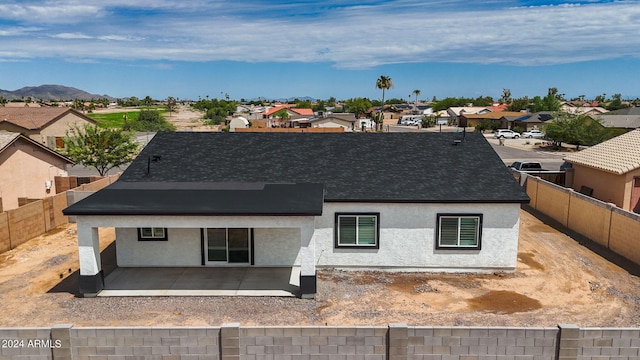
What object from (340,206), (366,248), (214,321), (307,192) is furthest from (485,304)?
(214,321)

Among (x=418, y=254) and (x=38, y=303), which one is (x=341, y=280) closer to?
(x=418, y=254)

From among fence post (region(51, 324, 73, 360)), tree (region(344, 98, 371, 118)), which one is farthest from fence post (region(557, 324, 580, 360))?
tree (region(344, 98, 371, 118))

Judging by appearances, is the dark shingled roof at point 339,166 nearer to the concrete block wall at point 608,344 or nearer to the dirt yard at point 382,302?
the dirt yard at point 382,302

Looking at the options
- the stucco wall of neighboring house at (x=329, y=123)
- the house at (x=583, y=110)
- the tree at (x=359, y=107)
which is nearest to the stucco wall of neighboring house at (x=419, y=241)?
the house at (x=583, y=110)

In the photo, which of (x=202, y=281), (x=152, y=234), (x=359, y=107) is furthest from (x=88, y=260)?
(x=359, y=107)

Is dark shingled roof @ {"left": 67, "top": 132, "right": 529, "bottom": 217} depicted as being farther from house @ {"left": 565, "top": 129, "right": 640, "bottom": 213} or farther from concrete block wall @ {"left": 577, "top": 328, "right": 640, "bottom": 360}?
house @ {"left": 565, "top": 129, "right": 640, "bottom": 213}

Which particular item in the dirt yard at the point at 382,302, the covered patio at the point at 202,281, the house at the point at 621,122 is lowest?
the dirt yard at the point at 382,302

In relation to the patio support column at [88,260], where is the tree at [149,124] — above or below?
above
